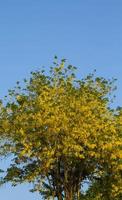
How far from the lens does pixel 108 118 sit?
219 feet

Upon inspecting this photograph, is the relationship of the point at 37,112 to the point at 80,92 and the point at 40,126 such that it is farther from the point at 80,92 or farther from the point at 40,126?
the point at 80,92

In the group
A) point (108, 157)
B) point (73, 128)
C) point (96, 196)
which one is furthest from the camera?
point (96, 196)

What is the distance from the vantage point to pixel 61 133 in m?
61.9

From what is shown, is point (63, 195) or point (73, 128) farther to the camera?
point (63, 195)

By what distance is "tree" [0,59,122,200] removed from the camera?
61688 mm

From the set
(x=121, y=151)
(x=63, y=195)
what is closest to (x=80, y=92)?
(x=121, y=151)

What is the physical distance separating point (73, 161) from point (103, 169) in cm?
484

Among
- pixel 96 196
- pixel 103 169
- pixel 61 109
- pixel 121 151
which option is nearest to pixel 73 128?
pixel 61 109

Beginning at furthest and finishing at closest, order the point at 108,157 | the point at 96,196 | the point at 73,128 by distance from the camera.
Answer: the point at 96,196, the point at 108,157, the point at 73,128

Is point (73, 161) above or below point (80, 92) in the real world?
below

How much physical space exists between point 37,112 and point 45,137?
111 inches

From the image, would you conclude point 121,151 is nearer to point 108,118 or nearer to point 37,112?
point 108,118

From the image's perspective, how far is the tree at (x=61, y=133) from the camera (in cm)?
6169

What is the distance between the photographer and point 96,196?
248ft
